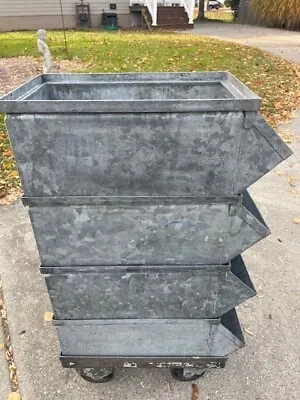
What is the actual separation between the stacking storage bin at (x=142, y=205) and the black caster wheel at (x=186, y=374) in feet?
0.37

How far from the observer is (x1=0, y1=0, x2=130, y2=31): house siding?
1922 cm

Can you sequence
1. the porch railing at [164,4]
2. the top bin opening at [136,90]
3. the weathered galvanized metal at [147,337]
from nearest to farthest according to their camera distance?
the weathered galvanized metal at [147,337]
the top bin opening at [136,90]
the porch railing at [164,4]

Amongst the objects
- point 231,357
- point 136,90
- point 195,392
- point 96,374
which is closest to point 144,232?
point 136,90

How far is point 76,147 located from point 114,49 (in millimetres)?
11873

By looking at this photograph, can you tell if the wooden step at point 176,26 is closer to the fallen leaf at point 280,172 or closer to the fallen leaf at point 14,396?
the fallen leaf at point 280,172

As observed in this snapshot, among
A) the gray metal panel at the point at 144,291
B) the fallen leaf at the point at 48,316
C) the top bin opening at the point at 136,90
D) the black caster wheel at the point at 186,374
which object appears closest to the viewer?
the gray metal panel at the point at 144,291

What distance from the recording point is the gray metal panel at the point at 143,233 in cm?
150

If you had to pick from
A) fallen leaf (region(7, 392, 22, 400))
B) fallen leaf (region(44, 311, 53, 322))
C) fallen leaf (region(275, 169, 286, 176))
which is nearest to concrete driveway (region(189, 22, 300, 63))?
fallen leaf (region(275, 169, 286, 176))

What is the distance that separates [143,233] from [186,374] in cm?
96

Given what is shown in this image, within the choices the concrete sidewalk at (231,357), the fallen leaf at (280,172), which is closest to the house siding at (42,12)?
the fallen leaf at (280,172)

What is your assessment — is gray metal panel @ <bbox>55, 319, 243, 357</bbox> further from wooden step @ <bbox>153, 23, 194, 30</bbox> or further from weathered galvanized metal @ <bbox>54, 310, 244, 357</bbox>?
wooden step @ <bbox>153, 23, 194, 30</bbox>

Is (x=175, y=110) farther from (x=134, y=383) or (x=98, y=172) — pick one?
(x=134, y=383)

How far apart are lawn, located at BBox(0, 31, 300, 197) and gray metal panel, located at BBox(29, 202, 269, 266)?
3.86 m

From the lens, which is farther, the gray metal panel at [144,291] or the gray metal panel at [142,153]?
the gray metal panel at [144,291]
